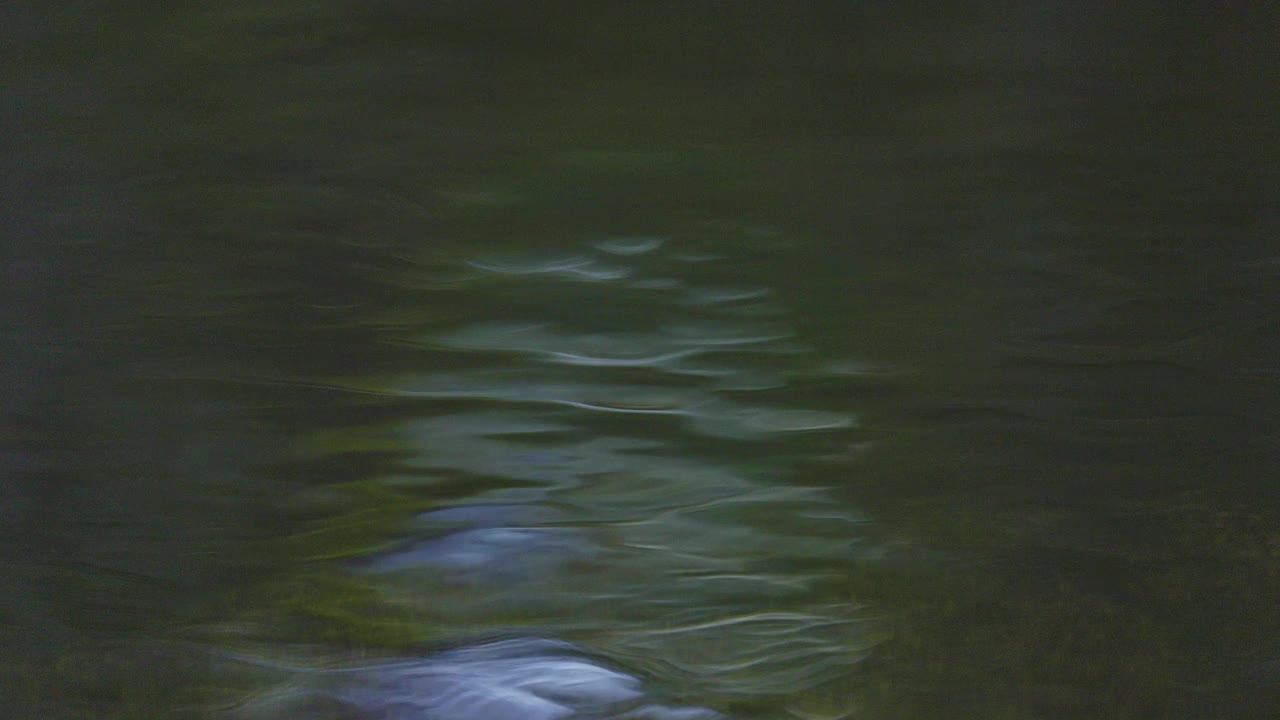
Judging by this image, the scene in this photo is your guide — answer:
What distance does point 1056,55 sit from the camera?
0.89 meters

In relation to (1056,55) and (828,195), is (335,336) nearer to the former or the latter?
(828,195)

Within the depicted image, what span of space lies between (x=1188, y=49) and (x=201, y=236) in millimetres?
772

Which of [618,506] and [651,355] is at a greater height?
[651,355]

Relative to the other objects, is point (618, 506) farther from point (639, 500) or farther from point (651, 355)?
point (651, 355)

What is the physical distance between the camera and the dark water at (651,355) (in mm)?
869

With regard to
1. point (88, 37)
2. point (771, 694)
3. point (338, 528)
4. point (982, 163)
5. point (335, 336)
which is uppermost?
point (88, 37)

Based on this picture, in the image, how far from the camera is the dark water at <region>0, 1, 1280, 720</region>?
2.85 ft

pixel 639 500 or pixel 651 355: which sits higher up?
pixel 651 355

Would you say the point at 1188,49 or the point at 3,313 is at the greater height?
the point at 1188,49

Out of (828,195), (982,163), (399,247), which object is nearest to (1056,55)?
(982,163)

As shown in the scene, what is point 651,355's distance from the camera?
899 millimetres

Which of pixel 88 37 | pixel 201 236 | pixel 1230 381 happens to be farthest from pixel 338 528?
pixel 1230 381

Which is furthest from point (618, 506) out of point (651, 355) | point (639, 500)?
point (651, 355)

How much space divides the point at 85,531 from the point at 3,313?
181 mm
